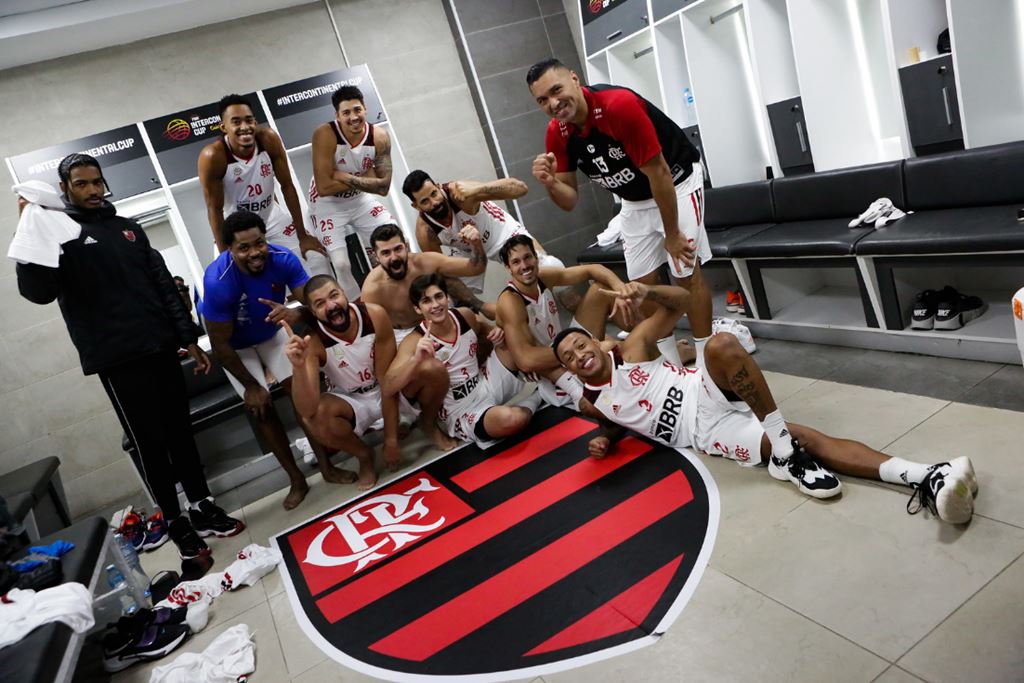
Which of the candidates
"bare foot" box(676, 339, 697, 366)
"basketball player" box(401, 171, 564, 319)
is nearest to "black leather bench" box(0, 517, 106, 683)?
"basketball player" box(401, 171, 564, 319)

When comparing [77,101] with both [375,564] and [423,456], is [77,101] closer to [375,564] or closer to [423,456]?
[423,456]

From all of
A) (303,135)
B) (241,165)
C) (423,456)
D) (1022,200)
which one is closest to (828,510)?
(1022,200)

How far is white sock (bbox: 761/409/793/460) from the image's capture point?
235 cm

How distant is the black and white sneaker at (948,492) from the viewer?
1887 millimetres

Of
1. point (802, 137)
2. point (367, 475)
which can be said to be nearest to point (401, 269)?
point (367, 475)

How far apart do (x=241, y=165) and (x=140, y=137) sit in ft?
6.48

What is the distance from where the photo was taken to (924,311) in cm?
313

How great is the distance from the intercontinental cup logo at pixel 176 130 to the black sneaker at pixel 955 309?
16.9ft

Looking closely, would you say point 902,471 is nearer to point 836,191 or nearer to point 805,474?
point 805,474

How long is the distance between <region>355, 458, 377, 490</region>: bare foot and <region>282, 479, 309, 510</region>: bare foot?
1.03 ft

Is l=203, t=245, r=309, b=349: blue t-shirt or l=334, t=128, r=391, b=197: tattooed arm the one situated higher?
l=334, t=128, r=391, b=197: tattooed arm

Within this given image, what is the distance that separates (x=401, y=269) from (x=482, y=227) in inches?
21.4

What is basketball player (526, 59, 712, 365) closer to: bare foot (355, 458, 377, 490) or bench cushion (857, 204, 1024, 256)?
bench cushion (857, 204, 1024, 256)

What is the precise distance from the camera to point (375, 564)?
2.84m
